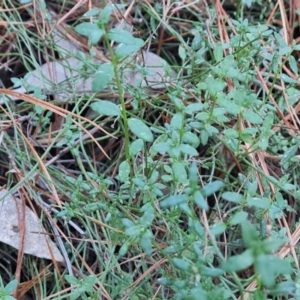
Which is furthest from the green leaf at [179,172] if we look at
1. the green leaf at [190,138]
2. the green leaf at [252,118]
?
the green leaf at [252,118]

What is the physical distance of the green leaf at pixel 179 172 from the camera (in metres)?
1.00

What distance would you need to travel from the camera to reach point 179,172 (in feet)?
3.28

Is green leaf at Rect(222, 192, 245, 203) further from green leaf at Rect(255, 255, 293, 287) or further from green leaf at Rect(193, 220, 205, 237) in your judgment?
green leaf at Rect(255, 255, 293, 287)

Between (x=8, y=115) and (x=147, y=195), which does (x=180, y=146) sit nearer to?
(x=147, y=195)

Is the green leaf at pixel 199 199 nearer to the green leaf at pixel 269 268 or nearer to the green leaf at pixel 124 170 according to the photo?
the green leaf at pixel 269 268

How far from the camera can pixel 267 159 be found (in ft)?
Answer: 4.26

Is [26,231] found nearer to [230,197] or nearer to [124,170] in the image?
[124,170]

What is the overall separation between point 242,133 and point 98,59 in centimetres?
55

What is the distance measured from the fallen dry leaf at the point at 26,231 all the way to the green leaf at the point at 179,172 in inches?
13.8

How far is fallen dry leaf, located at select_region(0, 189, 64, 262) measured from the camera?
1210 millimetres

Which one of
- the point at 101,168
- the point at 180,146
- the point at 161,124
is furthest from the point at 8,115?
the point at 180,146

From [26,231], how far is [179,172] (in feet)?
1.40

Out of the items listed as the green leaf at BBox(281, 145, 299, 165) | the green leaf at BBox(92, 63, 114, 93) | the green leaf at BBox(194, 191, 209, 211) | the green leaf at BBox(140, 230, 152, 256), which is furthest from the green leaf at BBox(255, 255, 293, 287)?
the green leaf at BBox(281, 145, 299, 165)

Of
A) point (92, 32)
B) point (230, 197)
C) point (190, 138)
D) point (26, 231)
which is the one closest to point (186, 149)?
point (190, 138)
